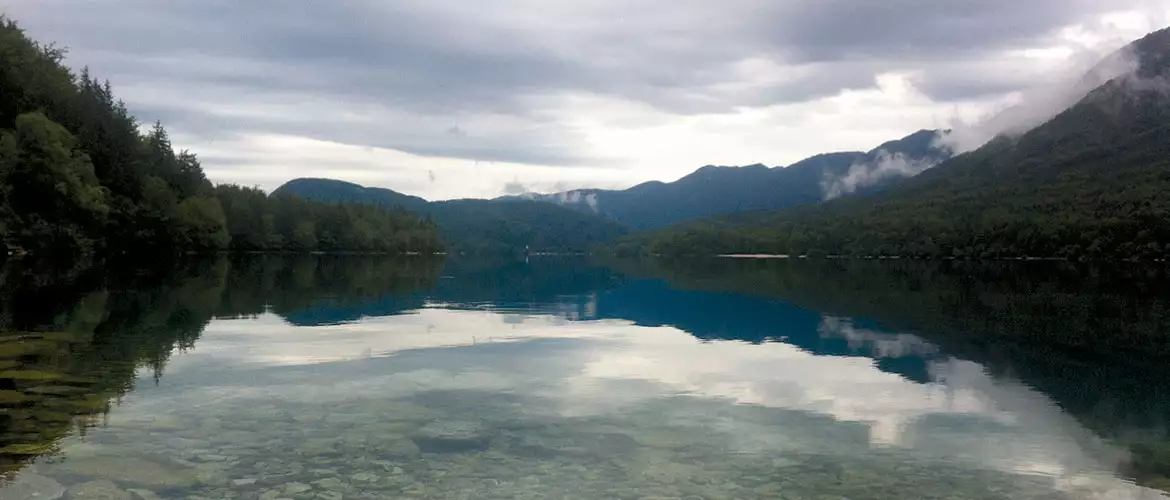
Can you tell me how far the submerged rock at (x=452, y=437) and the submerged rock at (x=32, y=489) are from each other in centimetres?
616

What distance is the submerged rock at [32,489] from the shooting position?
12148 millimetres

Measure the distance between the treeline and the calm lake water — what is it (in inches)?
2222

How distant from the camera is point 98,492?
1261 centimetres

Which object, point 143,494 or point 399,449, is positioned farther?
point 399,449

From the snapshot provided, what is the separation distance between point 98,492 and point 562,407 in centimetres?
1082

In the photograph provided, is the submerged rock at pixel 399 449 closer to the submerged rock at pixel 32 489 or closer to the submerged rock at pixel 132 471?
the submerged rock at pixel 132 471

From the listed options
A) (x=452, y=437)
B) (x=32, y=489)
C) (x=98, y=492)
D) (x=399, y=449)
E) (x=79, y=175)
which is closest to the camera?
(x=32, y=489)

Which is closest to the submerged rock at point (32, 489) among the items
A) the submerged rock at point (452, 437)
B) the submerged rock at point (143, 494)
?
the submerged rock at point (143, 494)

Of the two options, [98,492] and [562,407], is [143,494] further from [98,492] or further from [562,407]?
[562,407]

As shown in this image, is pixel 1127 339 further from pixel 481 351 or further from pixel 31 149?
pixel 31 149

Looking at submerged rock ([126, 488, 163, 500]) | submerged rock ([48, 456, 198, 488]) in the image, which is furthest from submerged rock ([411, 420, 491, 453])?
submerged rock ([126, 488, 163, 500])

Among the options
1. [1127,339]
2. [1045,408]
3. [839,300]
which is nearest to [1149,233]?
[839,300]

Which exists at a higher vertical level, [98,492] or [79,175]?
[79,175]

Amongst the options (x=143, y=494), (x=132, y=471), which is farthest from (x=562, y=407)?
(x=143, y=494)
